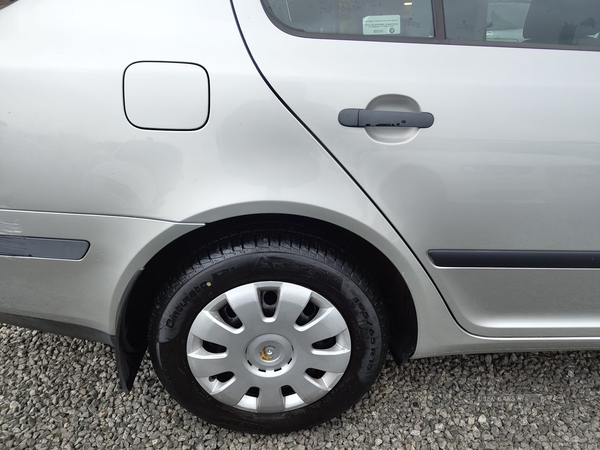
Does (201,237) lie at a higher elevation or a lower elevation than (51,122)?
lower

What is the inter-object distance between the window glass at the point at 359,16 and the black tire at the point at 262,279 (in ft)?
1.89

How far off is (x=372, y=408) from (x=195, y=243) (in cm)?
92

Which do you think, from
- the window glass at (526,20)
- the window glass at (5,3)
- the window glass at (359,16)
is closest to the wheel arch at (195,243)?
the window glass at (359,16)

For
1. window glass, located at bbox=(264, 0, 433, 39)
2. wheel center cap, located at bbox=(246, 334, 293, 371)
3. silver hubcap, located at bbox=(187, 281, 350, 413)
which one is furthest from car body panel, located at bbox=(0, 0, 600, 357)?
wheel center cap, located at bbox=(246, 334, 293, 371)

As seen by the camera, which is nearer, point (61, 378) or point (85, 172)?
point (85, 172)

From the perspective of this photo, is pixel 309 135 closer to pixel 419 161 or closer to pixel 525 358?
pixel 419 161

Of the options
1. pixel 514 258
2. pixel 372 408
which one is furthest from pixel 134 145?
pixel 372 408

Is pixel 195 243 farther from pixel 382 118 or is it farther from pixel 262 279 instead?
pixel 382 118

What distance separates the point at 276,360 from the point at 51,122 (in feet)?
3.04

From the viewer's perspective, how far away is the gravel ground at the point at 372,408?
1571 millimetres

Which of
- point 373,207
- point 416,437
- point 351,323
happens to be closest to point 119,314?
point 351,323

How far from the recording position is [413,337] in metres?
1.52

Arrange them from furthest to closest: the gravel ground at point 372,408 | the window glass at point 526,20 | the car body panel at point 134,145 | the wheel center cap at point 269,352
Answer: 1. the gravel ground at point 372,408
2. the wheel center cap at point 269,352
3. the window glass at point 526,20
4. the car body panel at point 134,145

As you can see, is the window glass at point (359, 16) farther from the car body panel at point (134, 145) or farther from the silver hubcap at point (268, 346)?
the silver hubcap at point (268, 346)
